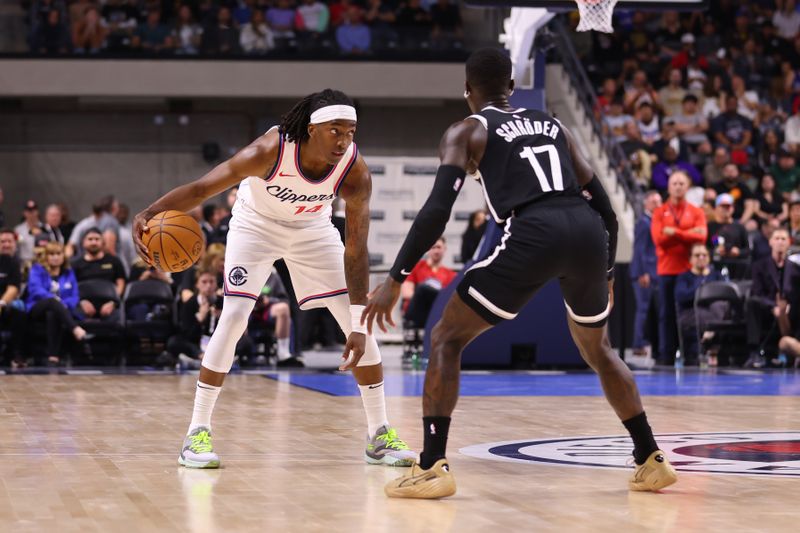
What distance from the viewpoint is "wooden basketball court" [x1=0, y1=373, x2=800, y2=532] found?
Result: 4918 millimetres

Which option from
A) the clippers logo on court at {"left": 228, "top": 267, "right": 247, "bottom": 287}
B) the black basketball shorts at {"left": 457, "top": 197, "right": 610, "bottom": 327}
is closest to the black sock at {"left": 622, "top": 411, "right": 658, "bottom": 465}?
the black basketball shorts at {"left": 457, "top": 197, "right": 610, "bottom": 327}

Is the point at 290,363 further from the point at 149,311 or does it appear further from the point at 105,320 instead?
the point at 105,320

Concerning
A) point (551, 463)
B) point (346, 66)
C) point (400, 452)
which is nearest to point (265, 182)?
point (400, 452)

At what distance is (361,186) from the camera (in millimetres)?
6562

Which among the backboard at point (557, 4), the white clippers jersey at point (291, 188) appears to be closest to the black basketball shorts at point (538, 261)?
the white clippers jersey at point (291, 188)

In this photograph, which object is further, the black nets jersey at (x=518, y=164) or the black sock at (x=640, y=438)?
the black sock at (x=640, y=438)

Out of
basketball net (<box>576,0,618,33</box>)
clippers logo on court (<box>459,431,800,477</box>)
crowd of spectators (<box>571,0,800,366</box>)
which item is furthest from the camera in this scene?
crowd of spectators (<box>571,0,800,366</box>)

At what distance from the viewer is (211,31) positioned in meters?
21.1

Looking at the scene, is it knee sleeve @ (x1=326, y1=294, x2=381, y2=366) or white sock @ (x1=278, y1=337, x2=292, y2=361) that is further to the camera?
white sock @ (x1=278, y1=337, x2=292, y2=361)

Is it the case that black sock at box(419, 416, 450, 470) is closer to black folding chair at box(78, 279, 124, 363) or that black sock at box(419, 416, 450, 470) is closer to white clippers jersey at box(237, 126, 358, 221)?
white clippers jersey at box(237, 126, 358, 221)

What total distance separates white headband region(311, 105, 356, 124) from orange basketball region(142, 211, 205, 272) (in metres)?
0.83

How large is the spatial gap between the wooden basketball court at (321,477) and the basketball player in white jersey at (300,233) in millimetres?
350

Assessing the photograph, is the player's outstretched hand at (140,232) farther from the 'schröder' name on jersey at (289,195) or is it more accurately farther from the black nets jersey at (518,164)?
the black nets jersey at (518,164)

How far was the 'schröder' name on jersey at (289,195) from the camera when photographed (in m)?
6.48
